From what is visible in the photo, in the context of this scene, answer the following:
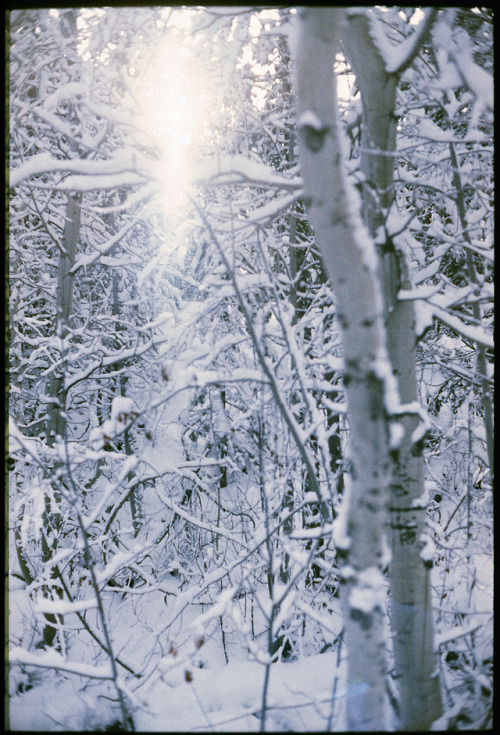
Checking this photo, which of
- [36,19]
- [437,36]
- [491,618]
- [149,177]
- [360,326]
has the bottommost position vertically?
[491,618]

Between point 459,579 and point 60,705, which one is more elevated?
point 459,579

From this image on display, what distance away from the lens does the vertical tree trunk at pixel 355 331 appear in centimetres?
161

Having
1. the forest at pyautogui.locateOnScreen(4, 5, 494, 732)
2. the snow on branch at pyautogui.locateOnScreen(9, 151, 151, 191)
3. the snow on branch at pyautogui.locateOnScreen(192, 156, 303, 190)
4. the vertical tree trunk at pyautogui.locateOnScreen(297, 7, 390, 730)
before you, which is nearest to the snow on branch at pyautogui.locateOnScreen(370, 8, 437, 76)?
the forest at pyautogui.locateOnScreen(4, 5, 494, 732)

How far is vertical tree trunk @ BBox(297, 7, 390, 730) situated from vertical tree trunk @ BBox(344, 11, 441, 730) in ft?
1.74

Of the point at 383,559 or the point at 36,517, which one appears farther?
the point at 36,517

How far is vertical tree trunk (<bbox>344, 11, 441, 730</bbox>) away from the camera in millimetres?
2170

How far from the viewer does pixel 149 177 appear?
2.12 m

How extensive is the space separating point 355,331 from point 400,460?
37.6 inches

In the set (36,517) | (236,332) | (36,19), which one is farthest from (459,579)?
(36,19)

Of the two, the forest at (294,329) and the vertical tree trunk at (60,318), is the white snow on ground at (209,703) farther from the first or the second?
the vertical tree trunk at (60,318)

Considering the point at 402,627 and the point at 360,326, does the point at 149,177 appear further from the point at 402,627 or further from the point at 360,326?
the point at 402,627

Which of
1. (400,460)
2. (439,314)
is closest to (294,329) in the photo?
(439,314)

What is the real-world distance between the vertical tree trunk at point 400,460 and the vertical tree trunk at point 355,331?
20.9 inches

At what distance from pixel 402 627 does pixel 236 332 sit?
2.36 meters
